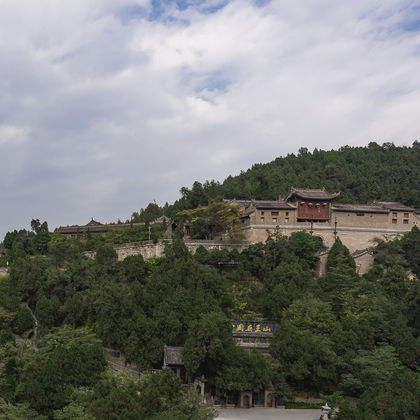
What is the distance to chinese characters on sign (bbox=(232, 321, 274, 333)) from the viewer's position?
27234mm

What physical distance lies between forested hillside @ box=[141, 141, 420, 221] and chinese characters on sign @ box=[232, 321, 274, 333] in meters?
15.8

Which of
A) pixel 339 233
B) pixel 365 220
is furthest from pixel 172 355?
pixel 365 220

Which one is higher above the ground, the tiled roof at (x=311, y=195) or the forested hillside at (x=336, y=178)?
the forested hillside at (x=336, y=178)

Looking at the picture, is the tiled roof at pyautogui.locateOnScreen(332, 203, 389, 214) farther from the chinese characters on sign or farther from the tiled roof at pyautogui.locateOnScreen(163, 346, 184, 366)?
the tiled roof at pyautogui.locateOnScreen(163, 346, 184, 366)

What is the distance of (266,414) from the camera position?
72.6 feet

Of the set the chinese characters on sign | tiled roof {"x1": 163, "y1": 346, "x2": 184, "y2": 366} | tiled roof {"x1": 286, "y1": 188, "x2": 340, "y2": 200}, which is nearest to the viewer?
tiled roof {"x1": 163, "y1": 346, "x2": 184, "y2": 366}

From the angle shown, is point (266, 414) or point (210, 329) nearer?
point (266, 414)

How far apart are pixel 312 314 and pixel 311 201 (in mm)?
15621

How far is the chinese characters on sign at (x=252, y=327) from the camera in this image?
2723cm

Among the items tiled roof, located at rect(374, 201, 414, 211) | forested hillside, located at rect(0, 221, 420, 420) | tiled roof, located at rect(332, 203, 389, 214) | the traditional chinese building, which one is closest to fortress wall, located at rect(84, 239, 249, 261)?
forested hillside, located at rect(0, 221, 420, 420)

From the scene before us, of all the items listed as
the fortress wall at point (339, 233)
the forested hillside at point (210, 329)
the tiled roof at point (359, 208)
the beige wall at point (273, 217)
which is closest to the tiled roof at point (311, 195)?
the tiled roof at point (359, 208)

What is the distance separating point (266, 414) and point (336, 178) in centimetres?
3934

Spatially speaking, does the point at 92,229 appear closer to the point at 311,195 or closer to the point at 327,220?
the point at 311,195

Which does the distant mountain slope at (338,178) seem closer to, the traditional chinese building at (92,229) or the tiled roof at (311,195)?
the traditional chinese building at (92,229)
